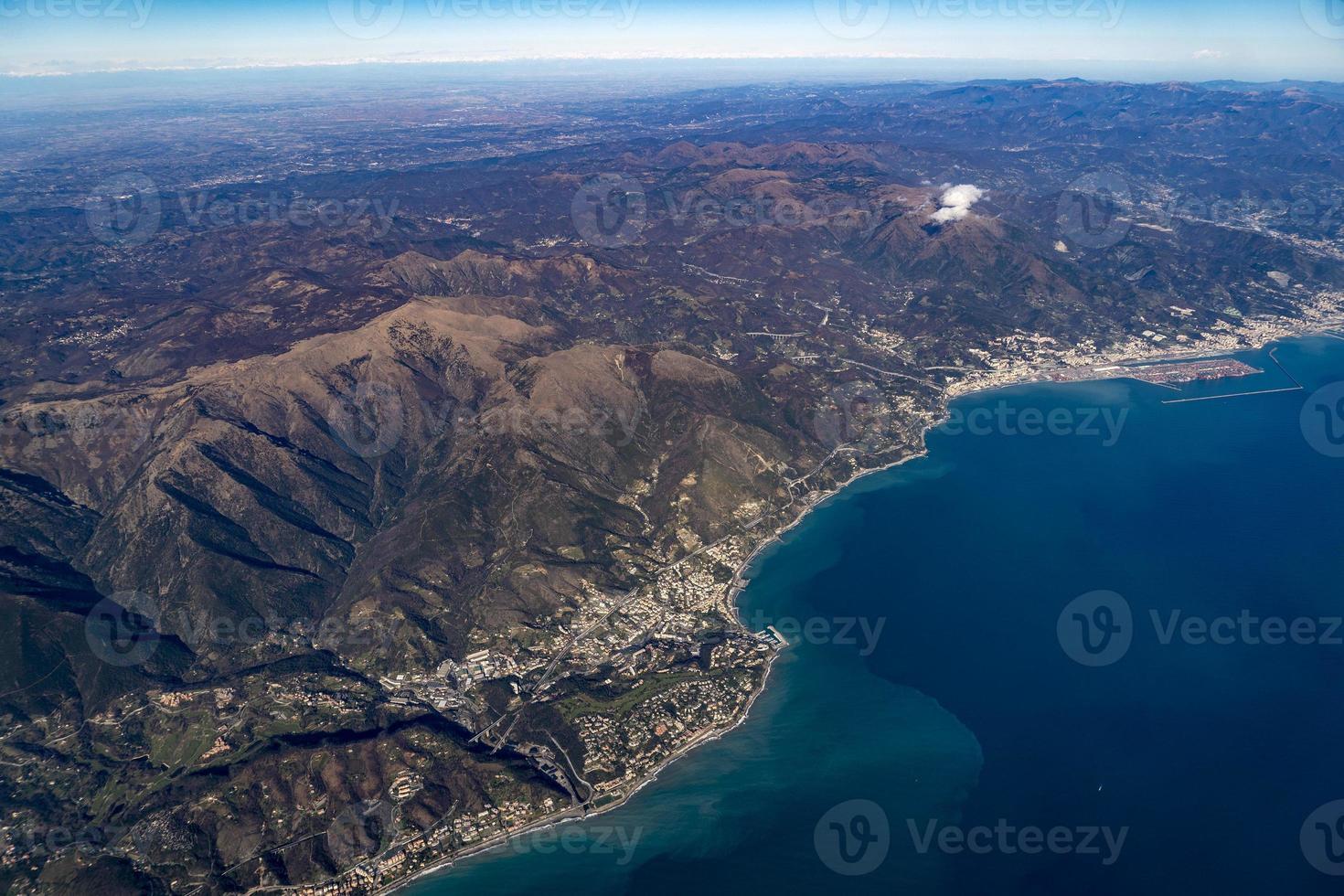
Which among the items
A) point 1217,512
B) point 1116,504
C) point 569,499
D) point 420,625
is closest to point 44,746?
point 420,625

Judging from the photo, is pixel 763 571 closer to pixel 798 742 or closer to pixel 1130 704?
pixel 798 742

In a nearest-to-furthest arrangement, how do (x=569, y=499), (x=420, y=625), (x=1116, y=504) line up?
(x=420, y=625) → (x=569, y=499) → (x=1116, y=504)

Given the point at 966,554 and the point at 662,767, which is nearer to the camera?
the point at 662,767

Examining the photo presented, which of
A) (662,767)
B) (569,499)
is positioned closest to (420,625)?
(569,499)

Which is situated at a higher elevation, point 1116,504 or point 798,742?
point 1116,504

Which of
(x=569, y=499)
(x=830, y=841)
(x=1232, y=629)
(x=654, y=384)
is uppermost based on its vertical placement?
(x=654, y=384)

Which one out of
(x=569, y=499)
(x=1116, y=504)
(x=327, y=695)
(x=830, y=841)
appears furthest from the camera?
(x=1116, y=504)

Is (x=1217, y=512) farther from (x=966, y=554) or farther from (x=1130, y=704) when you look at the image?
(x=1130, y=704)
